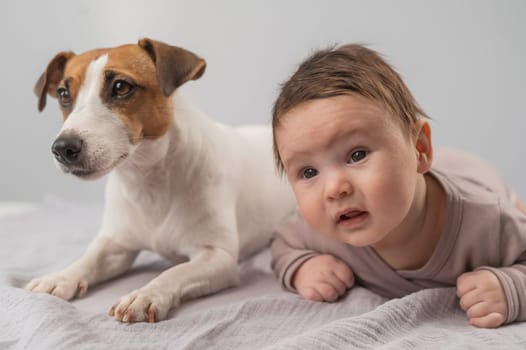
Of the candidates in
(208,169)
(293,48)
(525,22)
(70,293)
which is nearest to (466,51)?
(525,22)

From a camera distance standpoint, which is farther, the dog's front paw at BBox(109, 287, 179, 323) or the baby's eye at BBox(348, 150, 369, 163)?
the dog's front paw at BBox(109, 287, 179, 323)

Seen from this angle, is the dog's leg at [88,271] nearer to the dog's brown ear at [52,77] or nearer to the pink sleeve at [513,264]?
the dog's brown ear at [52,77]

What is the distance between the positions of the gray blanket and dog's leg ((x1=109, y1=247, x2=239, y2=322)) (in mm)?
25

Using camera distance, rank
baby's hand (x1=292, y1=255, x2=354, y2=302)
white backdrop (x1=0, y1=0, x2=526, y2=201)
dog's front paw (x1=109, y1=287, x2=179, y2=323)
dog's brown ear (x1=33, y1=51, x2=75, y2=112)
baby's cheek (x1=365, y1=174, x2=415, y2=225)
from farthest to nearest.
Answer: white backdrop (x1=0, y1=0, x2=526, y2=201)
dog's brown ear (x1=33, y1=51, x2=75, y2=112)
baby's hand (x1=292, y1=255, x2=354, y2=302)
dog's front paw (x1=109, y1=287, x2=179, y2=323)
baby's cheek (x1=365, y1=174, x2=415, y2=225)

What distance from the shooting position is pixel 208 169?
1.58 metres

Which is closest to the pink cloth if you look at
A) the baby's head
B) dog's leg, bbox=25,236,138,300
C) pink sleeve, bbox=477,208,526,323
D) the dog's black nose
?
pink sleeve, bbox=477,208,526,323

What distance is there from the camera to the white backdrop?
241cm

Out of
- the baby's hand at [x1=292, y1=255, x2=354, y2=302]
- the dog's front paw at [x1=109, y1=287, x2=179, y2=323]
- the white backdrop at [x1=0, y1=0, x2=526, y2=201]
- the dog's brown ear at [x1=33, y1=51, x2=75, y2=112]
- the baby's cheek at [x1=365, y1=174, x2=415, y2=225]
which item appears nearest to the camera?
the baby's cheek at [x1=365, y1=174, x2=415, y2=225]

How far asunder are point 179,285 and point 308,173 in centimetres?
41

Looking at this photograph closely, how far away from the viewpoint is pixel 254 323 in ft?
4.16

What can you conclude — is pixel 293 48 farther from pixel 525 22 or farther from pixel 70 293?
pixel 70 293

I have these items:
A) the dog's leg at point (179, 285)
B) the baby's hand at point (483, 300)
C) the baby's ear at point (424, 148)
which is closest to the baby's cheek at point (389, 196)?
the baby's ear at point (424, 148)

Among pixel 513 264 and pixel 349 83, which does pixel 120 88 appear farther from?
pixel 513 264

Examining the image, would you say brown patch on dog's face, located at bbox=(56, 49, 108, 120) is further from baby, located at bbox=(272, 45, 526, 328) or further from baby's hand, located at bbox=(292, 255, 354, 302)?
baby's hand, located at bbox=(292, 255, 354, 302)
